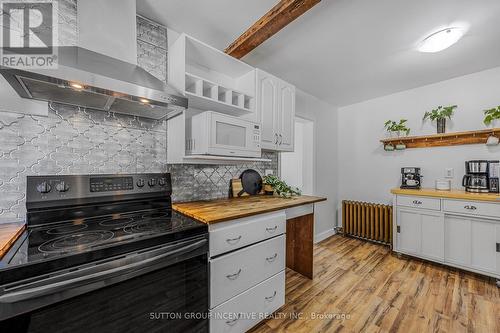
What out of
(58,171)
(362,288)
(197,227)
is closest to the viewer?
(197,227)

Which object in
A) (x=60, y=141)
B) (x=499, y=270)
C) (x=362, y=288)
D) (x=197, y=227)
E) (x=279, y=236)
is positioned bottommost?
(x=362, y=288)

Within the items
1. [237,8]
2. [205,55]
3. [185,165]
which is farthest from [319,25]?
[185,165]

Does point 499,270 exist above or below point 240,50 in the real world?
below

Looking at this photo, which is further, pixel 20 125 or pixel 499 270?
pixel 499 270

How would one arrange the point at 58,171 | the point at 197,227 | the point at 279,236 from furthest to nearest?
the point at 279,236 → the point at 58,171 → the point at 197,227

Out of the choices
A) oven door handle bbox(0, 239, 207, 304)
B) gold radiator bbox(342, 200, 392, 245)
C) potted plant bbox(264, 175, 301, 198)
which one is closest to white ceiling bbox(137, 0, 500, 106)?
potted plant bbox(264, 175, 301, 198)

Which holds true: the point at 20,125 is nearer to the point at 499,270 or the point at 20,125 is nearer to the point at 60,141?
the point at 60,141

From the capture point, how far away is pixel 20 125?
121 centimetres

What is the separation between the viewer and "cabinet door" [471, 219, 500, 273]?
7.06 feet

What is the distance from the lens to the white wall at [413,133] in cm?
260

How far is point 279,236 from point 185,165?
1027mm

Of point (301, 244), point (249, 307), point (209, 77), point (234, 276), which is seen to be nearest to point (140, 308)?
point (234, 276)

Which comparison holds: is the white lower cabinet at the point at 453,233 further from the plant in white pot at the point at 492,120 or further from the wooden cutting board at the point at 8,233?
the wooden cutting board at the point at 8,233

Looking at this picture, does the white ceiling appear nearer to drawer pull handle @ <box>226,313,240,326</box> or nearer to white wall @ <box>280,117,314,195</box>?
white wall @ <box>280,117,314,195</box>
